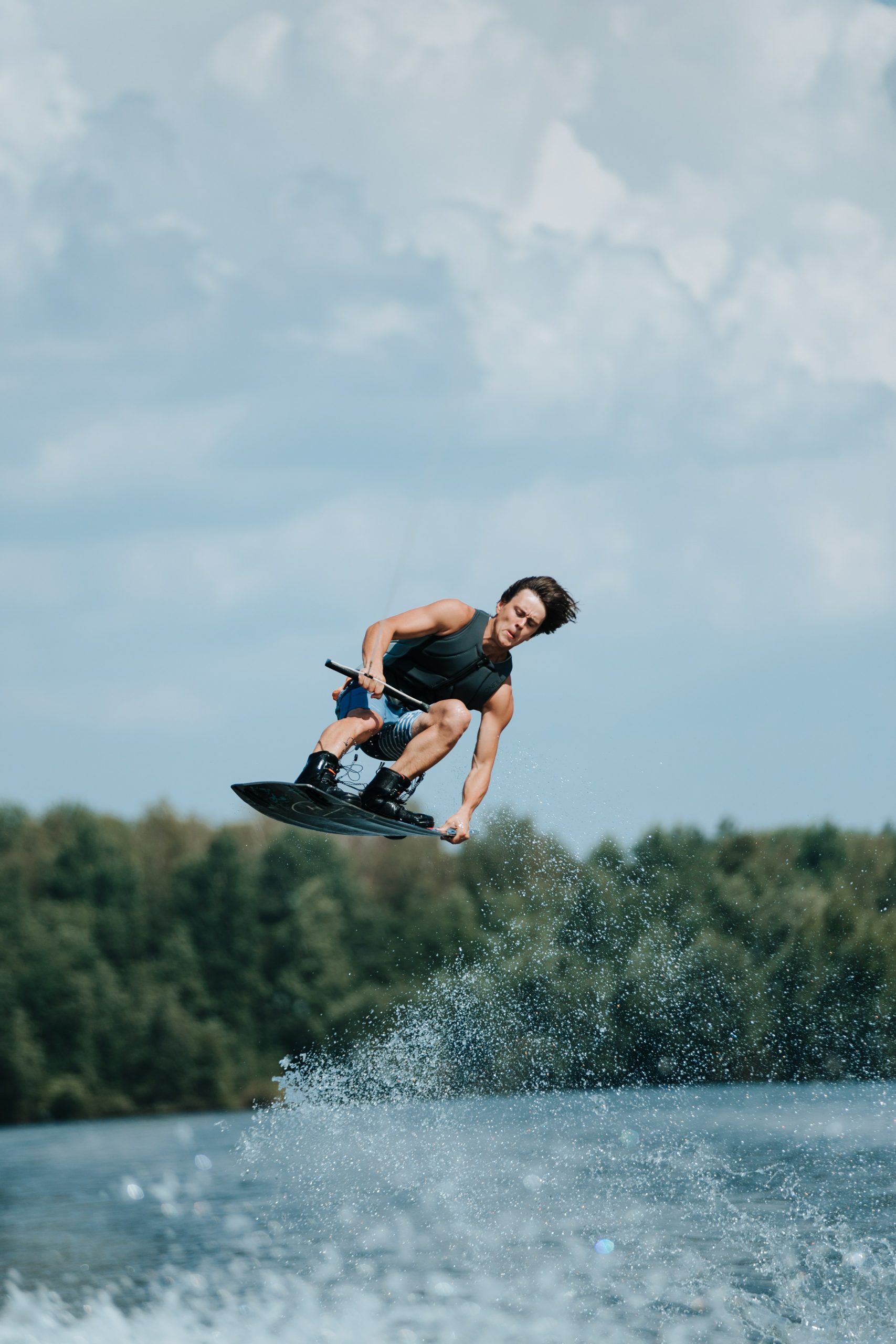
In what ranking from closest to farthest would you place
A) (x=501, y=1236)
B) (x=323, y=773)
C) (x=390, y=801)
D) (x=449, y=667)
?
(x=323, y=773) < (x=390, y=801) < (x=449, y=667) < (x=501, y=1236)

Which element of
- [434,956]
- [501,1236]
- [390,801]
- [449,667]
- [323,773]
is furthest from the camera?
[434,956]

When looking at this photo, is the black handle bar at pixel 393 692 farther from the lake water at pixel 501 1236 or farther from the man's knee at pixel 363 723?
the lake water at pixel 501 1236

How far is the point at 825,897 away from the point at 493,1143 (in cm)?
2826

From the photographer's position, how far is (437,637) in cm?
1066

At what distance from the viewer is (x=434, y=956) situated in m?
52.9

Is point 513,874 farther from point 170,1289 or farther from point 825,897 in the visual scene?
point 170,1289

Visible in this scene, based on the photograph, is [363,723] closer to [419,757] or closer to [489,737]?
[419,757]

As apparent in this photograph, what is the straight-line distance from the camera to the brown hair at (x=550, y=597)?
10.6m

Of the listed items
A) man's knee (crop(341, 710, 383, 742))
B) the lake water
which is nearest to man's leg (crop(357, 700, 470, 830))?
man's knee (crop(341, 710, 383, 742))

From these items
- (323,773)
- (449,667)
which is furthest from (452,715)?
(323,773)

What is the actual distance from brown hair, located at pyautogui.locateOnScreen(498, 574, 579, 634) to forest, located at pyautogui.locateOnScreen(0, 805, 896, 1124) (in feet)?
98.2

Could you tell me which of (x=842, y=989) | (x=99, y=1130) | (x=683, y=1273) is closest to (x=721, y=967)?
(x=842, y=989)

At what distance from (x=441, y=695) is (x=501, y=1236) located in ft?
33.4

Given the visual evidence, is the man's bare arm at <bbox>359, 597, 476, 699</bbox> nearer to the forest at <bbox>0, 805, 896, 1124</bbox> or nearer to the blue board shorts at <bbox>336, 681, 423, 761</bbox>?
the blue board shorts at <bbox>336, 681, 423, 761</bbox>
